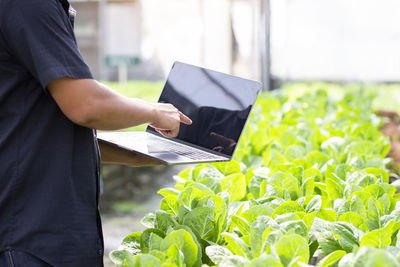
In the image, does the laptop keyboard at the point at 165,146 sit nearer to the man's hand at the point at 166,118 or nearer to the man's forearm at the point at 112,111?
the man's hand at the point at 166,118

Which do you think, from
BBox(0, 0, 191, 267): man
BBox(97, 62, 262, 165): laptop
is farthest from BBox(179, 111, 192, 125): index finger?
BBox(0, 0, 191, 267): man

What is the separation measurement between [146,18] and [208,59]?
1876mm

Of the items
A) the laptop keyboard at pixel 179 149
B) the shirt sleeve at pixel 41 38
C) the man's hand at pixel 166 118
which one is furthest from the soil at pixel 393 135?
the shirt sleeve at pixel 41 38

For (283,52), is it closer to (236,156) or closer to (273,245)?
(236,156)

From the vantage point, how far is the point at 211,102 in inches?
79.0

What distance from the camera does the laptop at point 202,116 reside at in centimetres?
184

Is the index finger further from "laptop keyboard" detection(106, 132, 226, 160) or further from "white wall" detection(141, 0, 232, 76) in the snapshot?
"white wall" detection(141, 0, 232, 76)

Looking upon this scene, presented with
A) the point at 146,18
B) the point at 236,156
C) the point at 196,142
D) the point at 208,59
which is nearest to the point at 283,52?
the point at 208,59

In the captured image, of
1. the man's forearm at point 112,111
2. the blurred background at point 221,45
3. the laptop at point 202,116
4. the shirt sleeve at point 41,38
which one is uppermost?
the shirt sleeve at point 41,38

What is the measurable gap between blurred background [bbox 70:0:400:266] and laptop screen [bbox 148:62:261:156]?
9.57 ft

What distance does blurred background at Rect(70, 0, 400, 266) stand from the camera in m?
7.63

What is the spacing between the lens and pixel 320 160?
2.75 metres

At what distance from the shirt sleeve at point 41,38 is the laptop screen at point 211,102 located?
616mm

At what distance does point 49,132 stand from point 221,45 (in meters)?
11.9
